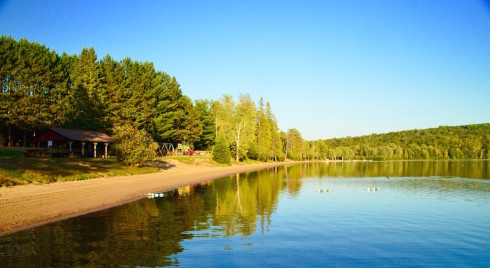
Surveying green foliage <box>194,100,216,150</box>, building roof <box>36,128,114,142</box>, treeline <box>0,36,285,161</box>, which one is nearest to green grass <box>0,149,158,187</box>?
building roof <box>36,128,114,142</box>

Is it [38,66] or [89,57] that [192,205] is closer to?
[38,66]

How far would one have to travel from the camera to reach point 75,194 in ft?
81.8

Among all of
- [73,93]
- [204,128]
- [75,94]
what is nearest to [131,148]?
[75,94]

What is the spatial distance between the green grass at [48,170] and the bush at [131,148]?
162cm

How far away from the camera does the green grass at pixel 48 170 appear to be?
89.9 feet

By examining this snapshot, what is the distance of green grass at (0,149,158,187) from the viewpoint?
27391 millimetres

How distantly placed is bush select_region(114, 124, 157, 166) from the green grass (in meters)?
1.62

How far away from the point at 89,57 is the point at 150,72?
12.0 meters

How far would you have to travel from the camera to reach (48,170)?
106 feet

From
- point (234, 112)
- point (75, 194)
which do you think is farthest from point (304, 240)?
point (234, 112)

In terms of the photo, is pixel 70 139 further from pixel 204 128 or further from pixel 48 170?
pixel 204 128

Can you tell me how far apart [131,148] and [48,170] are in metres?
14.3

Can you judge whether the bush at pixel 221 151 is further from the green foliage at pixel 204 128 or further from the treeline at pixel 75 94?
the green foliage at pixel 204 128

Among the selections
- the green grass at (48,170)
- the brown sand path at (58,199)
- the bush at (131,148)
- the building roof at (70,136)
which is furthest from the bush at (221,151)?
the brown sand path at (58,199)
